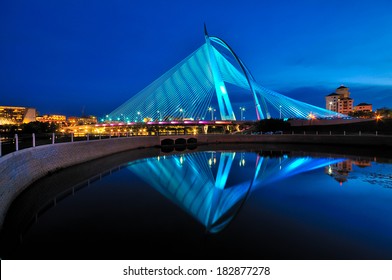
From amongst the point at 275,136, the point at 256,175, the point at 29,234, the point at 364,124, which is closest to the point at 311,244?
the point at 29,234

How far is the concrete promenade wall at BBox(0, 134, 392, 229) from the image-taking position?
28.9 ft

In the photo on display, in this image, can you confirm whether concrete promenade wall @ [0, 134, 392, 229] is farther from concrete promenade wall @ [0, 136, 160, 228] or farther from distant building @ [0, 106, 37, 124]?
distant building @ [0, 106, 37, 124]

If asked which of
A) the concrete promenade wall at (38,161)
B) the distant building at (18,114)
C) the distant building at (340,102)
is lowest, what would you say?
the concrete promenade wall at (38,161)

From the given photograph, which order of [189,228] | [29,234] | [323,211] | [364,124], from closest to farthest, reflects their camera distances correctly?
[29,234] < [189,228] < [323,211] < [364,124]

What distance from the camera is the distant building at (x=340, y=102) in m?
128

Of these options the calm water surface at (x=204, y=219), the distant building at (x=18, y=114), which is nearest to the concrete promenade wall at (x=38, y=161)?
the calm water surface at (x=204, y=219)

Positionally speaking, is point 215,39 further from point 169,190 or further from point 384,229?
point 384,229

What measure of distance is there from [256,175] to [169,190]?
591cm

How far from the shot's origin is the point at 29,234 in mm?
7074

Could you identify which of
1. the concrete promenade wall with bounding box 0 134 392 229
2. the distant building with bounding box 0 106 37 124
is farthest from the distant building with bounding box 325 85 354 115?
the distant building with bounding box 0 106 37 124

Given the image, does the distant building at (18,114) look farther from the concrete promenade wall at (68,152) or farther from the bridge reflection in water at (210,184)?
the bridge reflection in water at (210,184)

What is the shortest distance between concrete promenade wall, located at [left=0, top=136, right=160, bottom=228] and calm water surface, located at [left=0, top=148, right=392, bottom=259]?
1.56 feet

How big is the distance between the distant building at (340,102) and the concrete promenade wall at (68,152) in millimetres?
100944

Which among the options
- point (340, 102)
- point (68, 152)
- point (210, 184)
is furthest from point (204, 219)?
point (340, 102)
